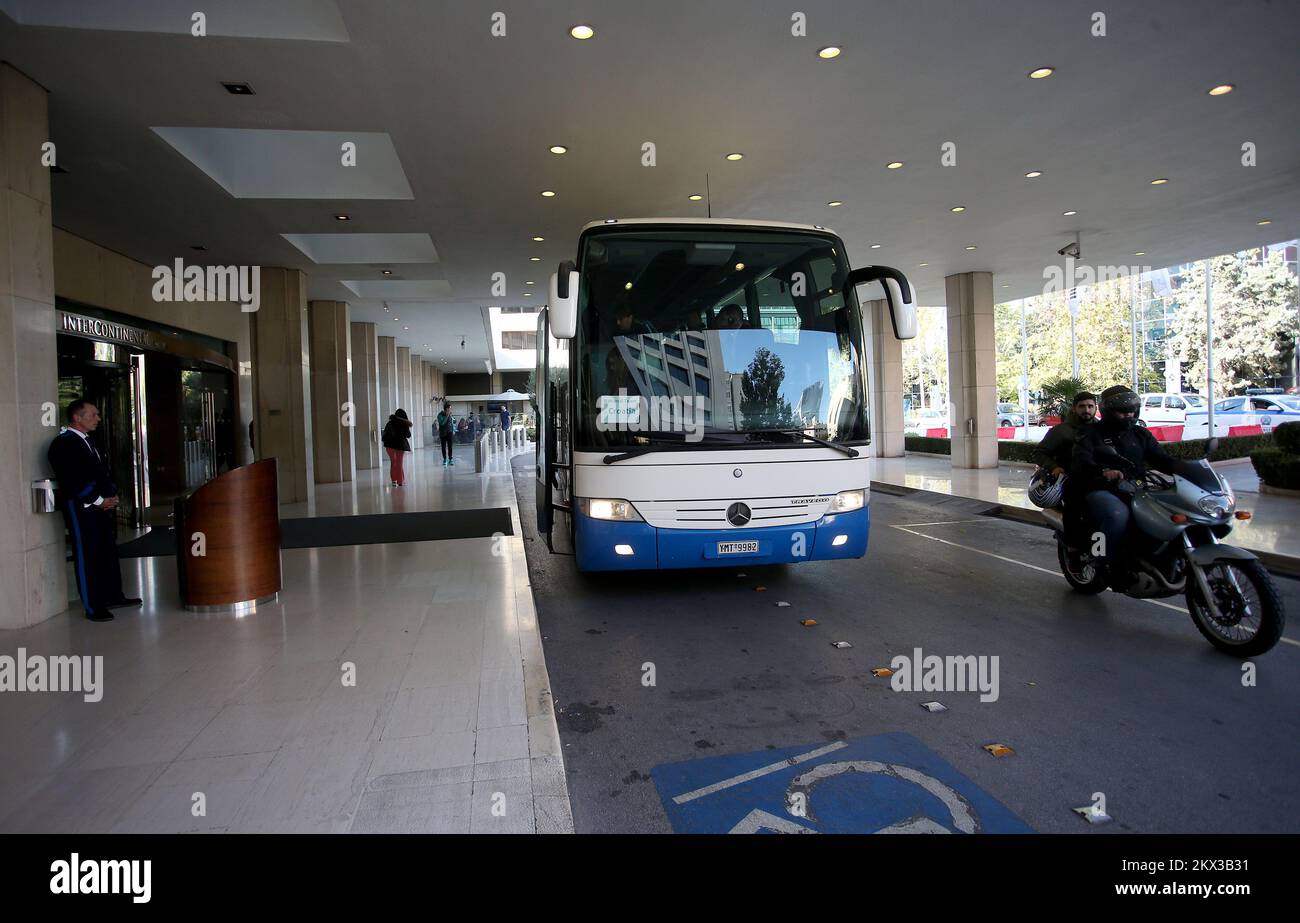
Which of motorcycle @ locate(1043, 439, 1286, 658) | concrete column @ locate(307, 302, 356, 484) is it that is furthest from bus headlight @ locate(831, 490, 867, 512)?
concrete column @ locate(307, 302, 356, 484)

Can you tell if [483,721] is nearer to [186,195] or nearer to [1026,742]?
[1026,742]

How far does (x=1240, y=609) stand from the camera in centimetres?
509

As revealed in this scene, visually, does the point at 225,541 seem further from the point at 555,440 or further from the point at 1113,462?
the point at 1113,462

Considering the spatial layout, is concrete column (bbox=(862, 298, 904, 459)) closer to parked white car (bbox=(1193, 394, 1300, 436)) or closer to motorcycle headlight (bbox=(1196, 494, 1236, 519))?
parked white car (bbox=(1193, 394, 1300, 436))

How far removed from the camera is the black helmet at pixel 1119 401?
618cm

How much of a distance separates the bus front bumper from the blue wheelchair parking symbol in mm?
2574

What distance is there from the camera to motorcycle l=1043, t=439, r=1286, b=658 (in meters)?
5.02

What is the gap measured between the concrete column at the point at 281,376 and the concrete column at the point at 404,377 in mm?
21054

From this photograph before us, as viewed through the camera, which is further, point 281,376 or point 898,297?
point 281,376

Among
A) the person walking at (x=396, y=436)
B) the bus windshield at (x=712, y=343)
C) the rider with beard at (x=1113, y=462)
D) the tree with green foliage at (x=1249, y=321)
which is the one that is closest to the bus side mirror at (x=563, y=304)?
the bus windshield at (x=712, y=343)

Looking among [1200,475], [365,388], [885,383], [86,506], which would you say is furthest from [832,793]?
[365,388]

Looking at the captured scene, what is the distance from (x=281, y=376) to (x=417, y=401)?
29633mm

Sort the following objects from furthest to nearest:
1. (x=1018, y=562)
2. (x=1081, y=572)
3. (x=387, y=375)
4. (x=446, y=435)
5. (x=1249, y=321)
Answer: (x=1249, y=321) → (x=387, y=375) → (x=446, y=435) → (x=1018, y=562) → (x=1081, y=572)
